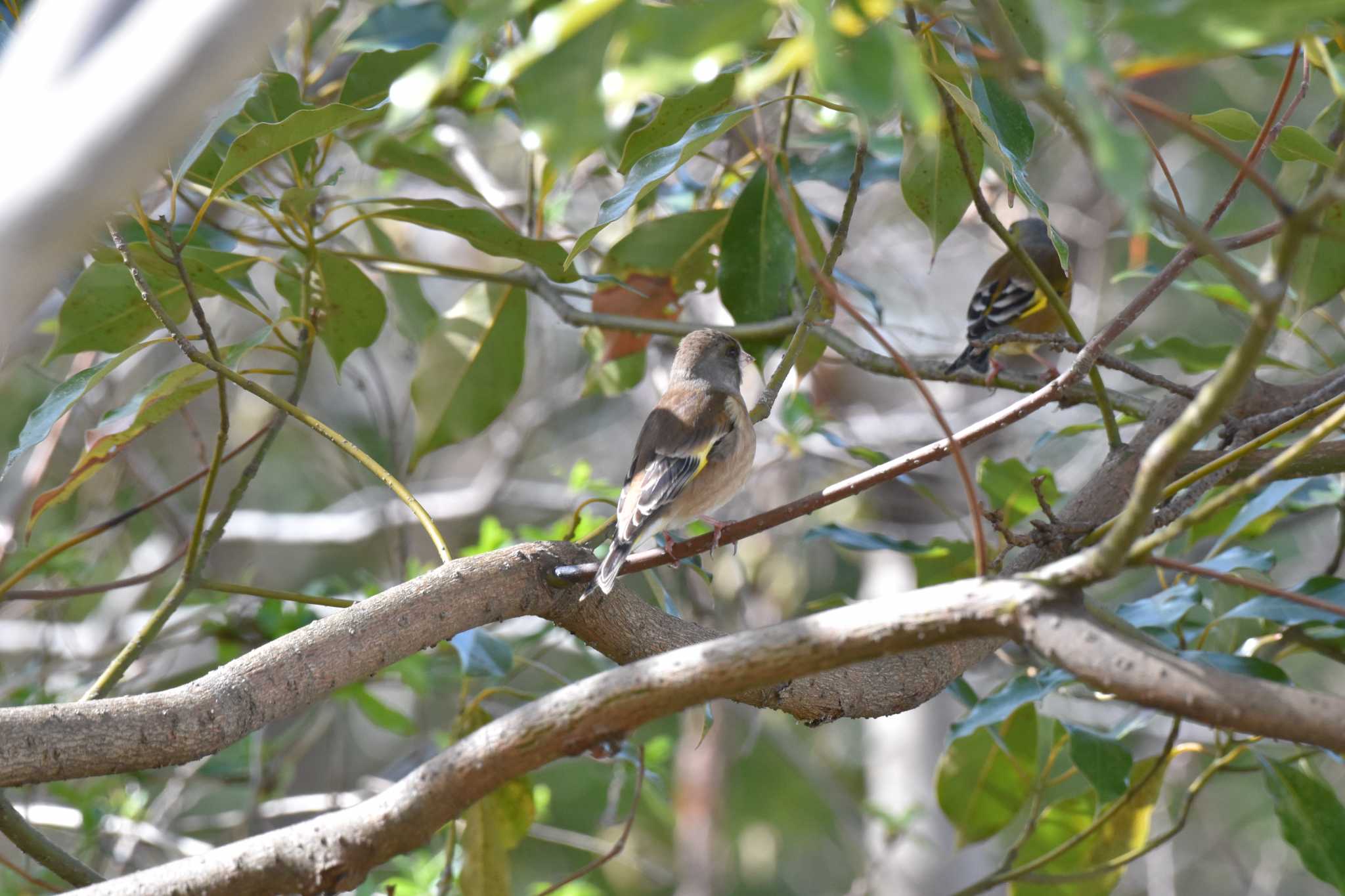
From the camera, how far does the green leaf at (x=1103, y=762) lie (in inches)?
107

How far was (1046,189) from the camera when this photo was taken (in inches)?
351

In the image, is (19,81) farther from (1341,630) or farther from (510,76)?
(1341,630)

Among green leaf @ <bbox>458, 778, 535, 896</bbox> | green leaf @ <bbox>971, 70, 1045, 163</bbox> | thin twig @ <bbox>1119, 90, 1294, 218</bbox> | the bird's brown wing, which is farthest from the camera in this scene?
the bird's brown wing

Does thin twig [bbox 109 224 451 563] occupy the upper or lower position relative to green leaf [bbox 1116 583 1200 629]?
upper

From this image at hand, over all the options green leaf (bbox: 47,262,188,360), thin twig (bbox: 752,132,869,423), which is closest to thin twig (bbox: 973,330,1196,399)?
thin twig (bbox: 752,132,869,423)

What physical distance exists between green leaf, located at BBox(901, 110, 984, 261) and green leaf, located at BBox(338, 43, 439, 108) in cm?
140

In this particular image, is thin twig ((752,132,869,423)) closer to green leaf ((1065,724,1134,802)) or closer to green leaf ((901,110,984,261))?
green leaf ((901,110,984,261))

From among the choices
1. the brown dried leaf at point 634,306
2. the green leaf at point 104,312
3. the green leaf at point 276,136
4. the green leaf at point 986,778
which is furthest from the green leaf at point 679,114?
the green leaf at point 986,778

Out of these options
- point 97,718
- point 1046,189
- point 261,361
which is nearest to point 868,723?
point 1046,189

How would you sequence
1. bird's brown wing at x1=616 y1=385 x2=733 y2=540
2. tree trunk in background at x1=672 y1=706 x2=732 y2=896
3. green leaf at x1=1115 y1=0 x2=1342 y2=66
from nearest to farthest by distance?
green leaf at x1=1115 y1=0 x2=1342 y2=66, bird's brown wing at x1=616 y1=385 x2=733 y2=540, tree trunk in background at x1=672 y1=706 x2=732 y2=896

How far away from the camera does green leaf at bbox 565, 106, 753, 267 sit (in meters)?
2.18

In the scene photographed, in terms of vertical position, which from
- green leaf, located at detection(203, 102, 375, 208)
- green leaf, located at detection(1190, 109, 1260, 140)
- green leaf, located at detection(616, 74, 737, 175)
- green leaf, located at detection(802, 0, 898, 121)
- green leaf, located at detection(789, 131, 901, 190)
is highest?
green leaf, located at detection(789, 131, 901, 190)

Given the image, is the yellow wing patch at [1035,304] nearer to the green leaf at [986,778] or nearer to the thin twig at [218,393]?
the green leaf at [986,778]

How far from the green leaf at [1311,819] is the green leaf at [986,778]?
0.74 meters
